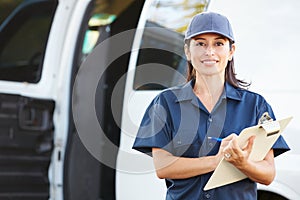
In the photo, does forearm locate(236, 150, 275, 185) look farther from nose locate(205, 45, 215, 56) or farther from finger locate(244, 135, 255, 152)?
nose locate(205, 45, 215, 56)

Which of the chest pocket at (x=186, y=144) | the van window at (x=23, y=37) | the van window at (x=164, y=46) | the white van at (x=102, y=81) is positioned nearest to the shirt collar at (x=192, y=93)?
the chest pocket at (x=186, y=144)

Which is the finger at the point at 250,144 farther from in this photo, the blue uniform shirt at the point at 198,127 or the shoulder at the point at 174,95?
the shoulder at the point at 174,95

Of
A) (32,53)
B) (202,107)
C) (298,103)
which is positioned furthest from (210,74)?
(32,53)

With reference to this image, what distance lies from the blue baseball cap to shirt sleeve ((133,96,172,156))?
0.94ft

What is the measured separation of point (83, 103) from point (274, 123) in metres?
2.89

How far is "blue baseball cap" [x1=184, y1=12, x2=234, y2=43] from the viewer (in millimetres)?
2570

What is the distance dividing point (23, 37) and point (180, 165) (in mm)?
3795

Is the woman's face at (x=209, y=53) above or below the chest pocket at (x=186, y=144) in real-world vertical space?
above

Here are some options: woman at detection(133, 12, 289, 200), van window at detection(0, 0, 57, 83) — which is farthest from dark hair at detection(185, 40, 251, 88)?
van window at detection(0, 0, 57, 83)

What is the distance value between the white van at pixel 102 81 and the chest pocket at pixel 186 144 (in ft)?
3.00

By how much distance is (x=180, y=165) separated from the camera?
2.56 meters

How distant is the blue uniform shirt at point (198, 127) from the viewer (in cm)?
260

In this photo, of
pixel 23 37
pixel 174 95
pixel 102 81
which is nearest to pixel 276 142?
pixel 174 95

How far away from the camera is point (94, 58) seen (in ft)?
17.4
